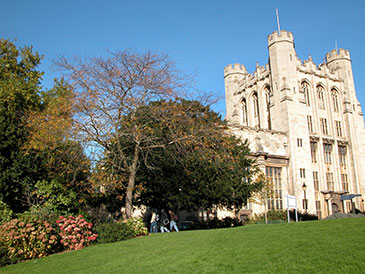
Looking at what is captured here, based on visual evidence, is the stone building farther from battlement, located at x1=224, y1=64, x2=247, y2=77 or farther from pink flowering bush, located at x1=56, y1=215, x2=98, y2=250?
pink flowering bush, located at x1=56, y1=215, x2=98, y2=250

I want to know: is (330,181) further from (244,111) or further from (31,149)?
(31,149)

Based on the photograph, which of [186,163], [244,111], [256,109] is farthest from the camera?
[244,111]

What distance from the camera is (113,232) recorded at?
1543cm

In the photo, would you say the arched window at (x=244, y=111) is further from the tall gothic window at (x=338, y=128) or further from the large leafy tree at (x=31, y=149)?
the large leafy tree at (x=31, y=149)

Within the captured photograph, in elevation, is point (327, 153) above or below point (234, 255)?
above

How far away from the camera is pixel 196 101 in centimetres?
1738

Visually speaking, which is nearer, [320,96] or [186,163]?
[186,163]

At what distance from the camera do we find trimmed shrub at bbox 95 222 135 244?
15297mm

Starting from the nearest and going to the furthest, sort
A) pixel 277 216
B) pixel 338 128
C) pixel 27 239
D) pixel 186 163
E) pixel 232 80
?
pixel 27 239 → pixel 186 163 → pixel 277 216 → pixel 338 128 → pixel 232 80

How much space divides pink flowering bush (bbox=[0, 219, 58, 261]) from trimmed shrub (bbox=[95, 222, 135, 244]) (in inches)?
80.9

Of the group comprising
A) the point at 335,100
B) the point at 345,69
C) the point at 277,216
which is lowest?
the point at 277,216

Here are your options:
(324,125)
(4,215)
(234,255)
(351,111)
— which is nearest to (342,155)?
(324,125)

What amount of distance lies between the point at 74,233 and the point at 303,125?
108 ft

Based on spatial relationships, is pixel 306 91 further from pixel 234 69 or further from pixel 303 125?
pixel 234 69
